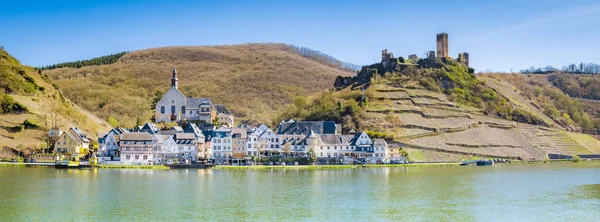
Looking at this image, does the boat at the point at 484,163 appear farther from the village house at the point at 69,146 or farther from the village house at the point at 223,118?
the village house at the point at 69,146

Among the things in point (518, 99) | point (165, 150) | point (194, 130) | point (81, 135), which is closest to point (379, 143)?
point (194, 130)

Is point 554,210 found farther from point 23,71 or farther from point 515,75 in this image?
point 515,75

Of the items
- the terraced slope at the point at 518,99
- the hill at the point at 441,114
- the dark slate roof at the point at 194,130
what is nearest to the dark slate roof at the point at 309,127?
the hill at the point at 441,114

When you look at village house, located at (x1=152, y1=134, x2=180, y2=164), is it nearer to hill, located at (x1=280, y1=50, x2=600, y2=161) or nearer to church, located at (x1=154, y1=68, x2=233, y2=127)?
church, located at (x1=154, y1=68, x2=233, y2=127)

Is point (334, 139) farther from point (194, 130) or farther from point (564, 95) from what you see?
point (564, 95)

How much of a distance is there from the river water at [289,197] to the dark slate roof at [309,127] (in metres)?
27.1

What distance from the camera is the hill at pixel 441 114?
102688 mm

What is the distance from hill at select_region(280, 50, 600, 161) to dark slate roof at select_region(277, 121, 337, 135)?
6.10 m

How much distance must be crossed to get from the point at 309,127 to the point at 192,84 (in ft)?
255

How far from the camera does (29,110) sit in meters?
93.0

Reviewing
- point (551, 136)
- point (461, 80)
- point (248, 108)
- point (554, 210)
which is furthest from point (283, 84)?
point (554, 210)

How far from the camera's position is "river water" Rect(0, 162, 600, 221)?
4053cm

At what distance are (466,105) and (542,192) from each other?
67541 millimetres

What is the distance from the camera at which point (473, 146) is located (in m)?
104
